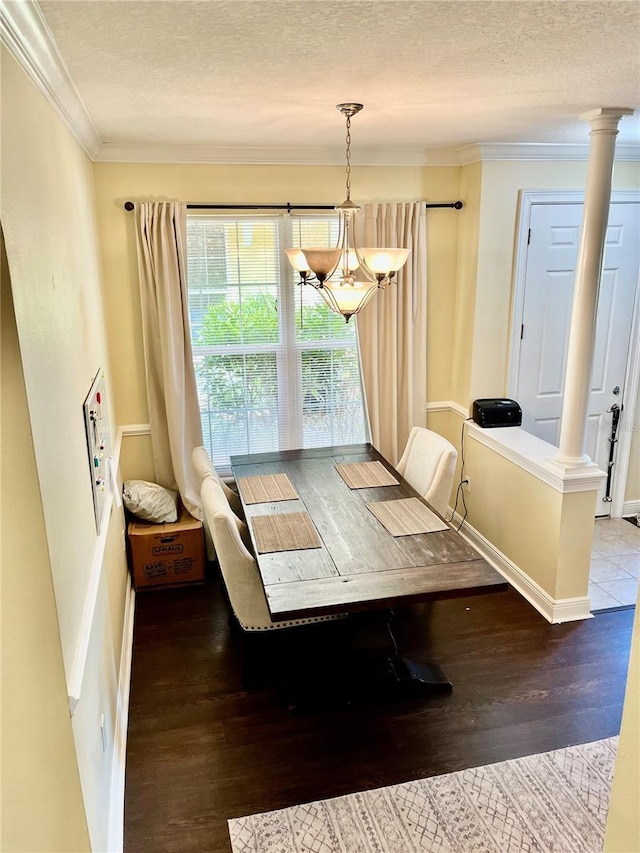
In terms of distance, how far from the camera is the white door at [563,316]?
3979 millimetres

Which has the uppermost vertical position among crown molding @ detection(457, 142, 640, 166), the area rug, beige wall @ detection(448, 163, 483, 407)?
crown molding @ detection(457, 142, 640, 166)

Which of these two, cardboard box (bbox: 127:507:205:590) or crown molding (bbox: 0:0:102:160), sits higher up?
crown molding (bbox: 0:0:102:160)

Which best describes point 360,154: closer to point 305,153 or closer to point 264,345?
point 305,153

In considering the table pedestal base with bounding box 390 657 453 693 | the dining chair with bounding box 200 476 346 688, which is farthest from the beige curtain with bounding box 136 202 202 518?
the table pedestal base with bounding box 390 657 453 693

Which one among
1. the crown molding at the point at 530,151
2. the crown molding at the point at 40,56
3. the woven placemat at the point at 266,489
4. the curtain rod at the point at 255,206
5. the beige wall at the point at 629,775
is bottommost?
the woven placemat at the point at 266,489

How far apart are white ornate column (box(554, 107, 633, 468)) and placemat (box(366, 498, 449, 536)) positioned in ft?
2.86

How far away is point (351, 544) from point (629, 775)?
5.99ft

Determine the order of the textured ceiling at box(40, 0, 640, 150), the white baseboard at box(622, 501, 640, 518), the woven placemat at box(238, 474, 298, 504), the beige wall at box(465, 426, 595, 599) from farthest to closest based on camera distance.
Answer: the white baseboard at box(622, 501, 640, 518), the beige wall at box(465, 426, 595, 599), the woven placemat at box(238, 474, 298, 504), the textured ceiling at box(40, 0, 640, 150)

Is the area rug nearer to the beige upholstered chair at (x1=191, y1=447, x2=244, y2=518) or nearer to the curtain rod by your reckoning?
the beige upholstered chair at (x1=191, y1=447, x2=244, y2=518)

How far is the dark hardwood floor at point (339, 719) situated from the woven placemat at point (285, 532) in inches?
29.9

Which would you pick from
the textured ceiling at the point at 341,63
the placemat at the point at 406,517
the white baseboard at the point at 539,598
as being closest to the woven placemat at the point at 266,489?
the placemat at the point at 406,517

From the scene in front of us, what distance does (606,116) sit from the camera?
2.75 m

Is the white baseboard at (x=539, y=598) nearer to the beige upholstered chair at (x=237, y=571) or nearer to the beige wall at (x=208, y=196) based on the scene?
the beige upholstered chair at (x=237, y=571)

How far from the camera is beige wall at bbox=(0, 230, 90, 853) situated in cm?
133
